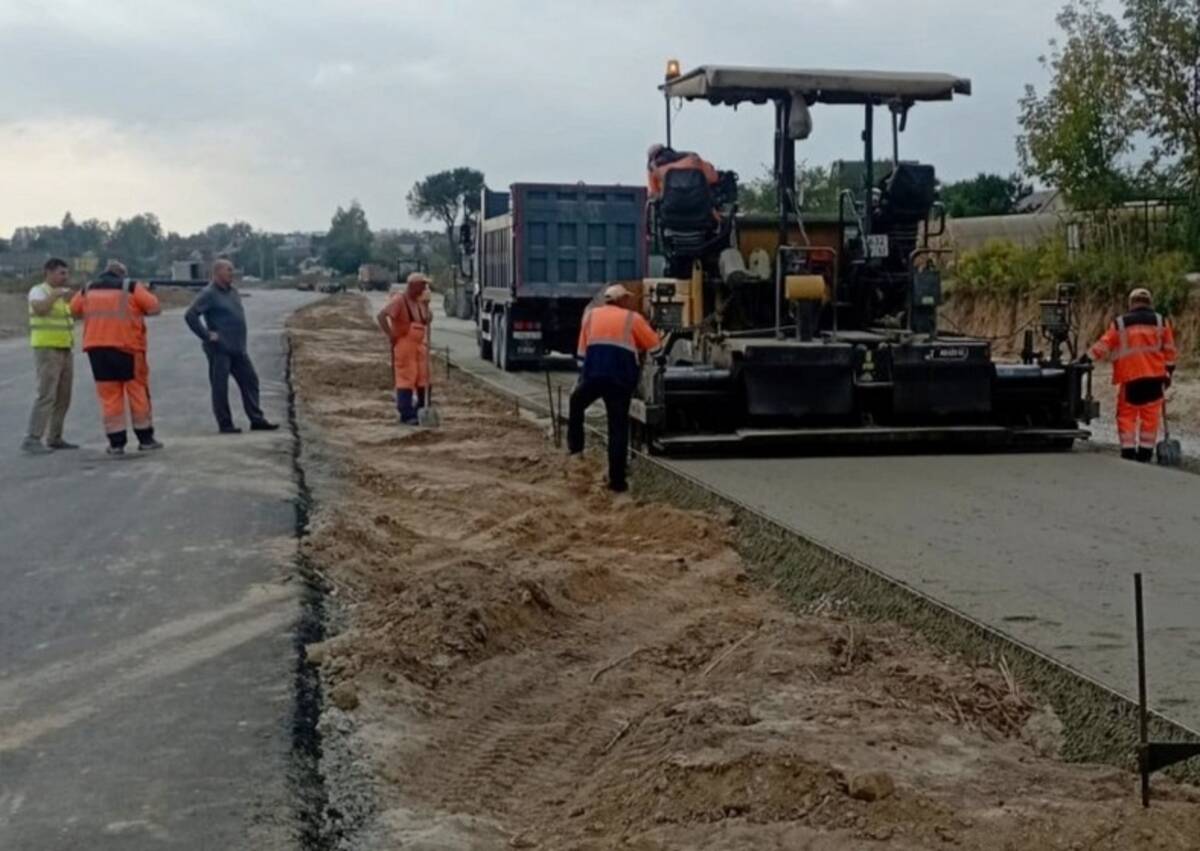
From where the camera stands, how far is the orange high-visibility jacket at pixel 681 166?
503 inches

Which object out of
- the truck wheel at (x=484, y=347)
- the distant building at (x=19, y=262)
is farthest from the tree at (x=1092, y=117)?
the distant building at (x=19, y=262)

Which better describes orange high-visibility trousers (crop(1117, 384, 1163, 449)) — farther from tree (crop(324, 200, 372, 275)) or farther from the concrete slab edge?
tree (crop(324, 200, 372, 275))

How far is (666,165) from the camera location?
12883 millimetres

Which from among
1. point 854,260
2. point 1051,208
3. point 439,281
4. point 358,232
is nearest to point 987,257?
point 1051,208

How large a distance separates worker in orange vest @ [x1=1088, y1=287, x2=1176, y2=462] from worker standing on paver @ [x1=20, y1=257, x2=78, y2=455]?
8723 millimetres

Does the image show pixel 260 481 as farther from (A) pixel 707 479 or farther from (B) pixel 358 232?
(B) pixel 358 232

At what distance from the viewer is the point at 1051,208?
104ft

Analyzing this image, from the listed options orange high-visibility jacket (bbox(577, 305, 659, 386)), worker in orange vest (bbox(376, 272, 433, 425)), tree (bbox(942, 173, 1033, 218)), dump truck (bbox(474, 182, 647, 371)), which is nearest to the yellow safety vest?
worker in orange vest (bbox(376, 272, 433, 425))

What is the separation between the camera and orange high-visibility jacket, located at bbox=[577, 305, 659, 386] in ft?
37.3

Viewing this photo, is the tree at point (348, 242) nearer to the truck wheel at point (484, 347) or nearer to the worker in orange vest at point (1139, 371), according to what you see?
the truck wheel at point (484, 347)

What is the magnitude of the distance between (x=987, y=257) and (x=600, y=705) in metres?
22.2

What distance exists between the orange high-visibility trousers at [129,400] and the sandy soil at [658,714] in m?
3.95

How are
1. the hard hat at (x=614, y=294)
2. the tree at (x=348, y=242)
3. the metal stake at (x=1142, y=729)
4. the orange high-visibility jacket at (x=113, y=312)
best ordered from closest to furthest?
the metal stake at (x=1142, y=729) → the hard hat at (x=614, y=294) → the orange high-visibility jacket at (x=113, y=312) → the tree at (x=348, y=242)

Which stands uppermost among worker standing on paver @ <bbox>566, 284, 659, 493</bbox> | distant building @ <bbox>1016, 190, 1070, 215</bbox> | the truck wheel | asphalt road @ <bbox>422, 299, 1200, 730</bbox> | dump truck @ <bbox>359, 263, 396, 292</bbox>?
distant building @ <bbox>1016, 190, 1070, 215</bbox>
